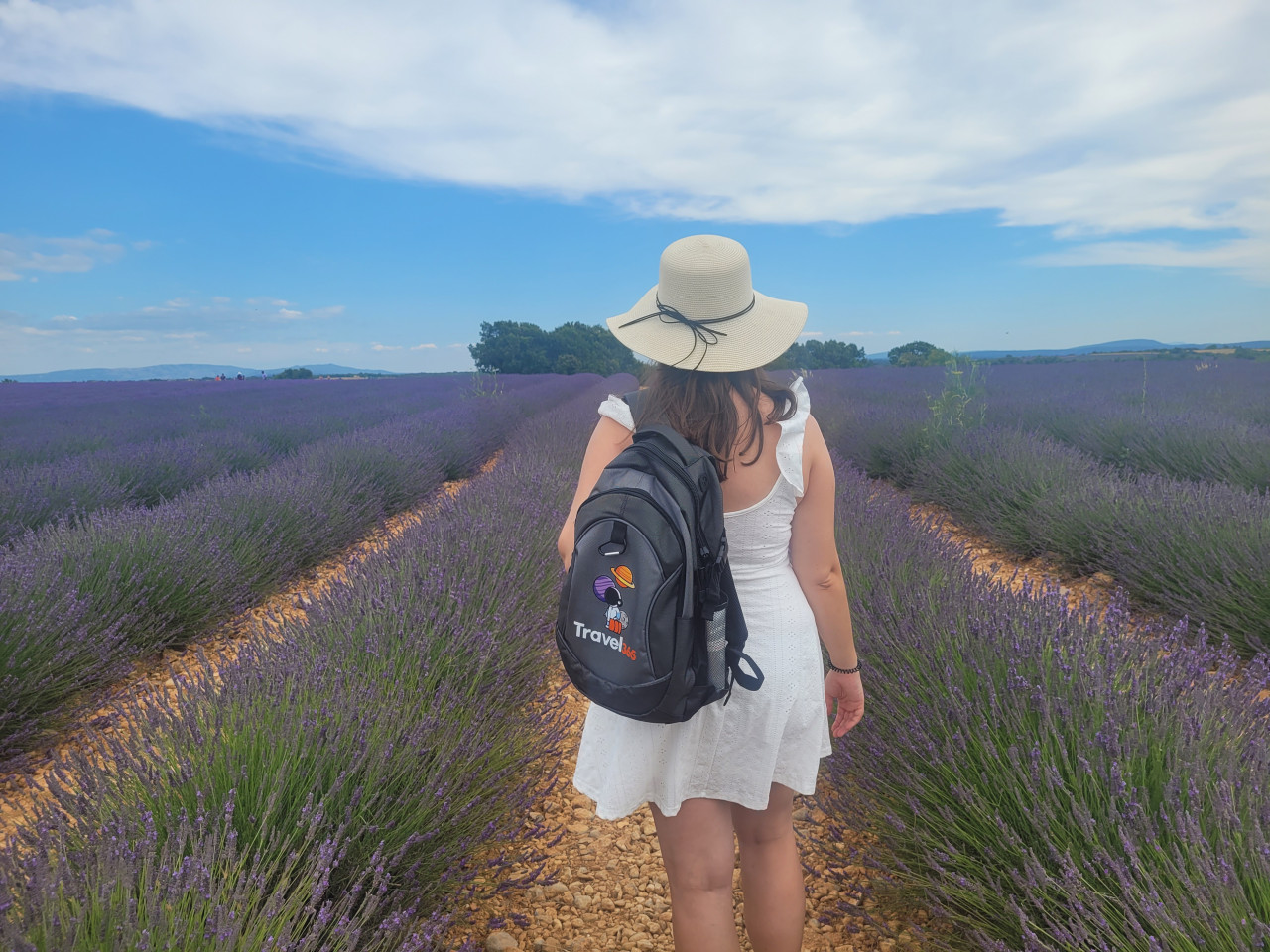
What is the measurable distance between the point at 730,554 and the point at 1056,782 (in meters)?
0.79

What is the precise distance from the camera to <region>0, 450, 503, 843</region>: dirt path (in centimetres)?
215

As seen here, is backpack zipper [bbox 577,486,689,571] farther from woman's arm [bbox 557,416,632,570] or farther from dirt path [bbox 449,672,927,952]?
Result: dirt path [bbox 449,672,927,952]

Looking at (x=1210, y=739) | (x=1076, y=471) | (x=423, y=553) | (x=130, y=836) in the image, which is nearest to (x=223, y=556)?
(x=423, y=553)

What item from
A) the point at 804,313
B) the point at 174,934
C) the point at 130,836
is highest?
the point at 804,313

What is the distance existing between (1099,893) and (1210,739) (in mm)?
611

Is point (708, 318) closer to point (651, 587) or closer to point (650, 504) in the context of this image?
point (650, 504)

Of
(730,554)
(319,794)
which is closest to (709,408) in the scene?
(730,554)

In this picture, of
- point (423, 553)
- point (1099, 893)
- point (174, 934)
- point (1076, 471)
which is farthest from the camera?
point (1076, 471)

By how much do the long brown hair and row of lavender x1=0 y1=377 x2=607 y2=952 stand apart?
0.89 m

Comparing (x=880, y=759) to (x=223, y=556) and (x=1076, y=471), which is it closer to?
(x=223, y=556)

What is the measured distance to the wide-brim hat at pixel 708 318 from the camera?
1186 millimetres

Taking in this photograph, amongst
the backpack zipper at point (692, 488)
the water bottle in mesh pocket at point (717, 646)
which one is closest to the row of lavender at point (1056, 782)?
the water bottle in mesh pocket at point (717, 646)

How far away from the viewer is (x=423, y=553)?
297 centimetres

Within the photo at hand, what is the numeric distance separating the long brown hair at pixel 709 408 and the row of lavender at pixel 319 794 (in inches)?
35.2
